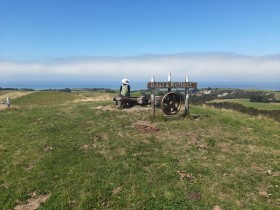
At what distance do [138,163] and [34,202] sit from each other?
173 inches

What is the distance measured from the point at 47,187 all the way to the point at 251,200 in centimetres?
740

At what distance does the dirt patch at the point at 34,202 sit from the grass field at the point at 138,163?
56 mm

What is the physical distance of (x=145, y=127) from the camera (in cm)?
1833

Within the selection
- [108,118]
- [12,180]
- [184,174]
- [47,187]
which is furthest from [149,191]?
[108,118]

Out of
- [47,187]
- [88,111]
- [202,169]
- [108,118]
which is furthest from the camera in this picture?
[88,111]

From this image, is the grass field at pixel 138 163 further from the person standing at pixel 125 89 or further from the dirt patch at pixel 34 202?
the person standing at pixel 125 89

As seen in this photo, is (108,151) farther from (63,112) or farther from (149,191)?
(63,112)

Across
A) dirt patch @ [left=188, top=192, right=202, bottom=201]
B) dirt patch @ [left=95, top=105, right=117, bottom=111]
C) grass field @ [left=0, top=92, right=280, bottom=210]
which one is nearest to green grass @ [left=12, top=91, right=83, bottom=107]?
dirt patch @ [left=95, top=105, right=117, bottom=111]

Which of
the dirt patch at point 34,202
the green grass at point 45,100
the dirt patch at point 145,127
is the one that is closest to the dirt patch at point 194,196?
the dirt patch at point 34,202

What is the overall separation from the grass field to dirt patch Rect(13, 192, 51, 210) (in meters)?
0.06

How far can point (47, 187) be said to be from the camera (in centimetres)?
1209

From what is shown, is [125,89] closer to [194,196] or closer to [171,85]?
[171,85]

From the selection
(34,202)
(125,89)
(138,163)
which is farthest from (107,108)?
(34,202)

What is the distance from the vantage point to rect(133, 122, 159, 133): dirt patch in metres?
17.8
